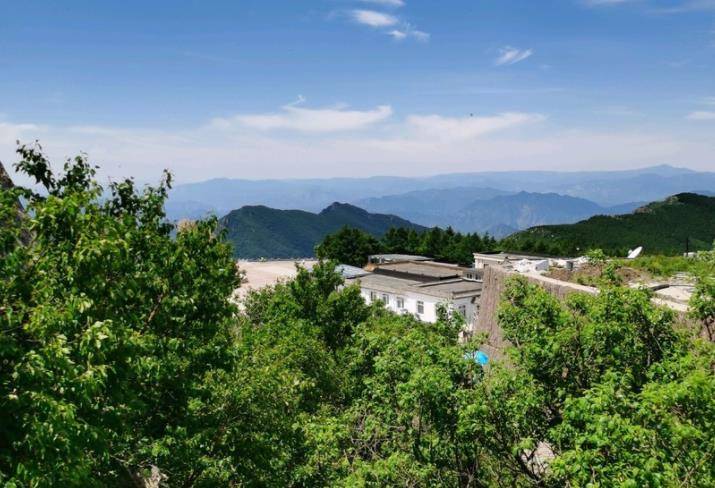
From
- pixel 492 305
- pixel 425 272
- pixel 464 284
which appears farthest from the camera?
pixel 425 272

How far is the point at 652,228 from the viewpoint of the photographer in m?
148

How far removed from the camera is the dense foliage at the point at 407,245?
88750 mm

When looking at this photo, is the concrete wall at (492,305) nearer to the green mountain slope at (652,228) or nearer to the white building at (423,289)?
the white building at (423,289)

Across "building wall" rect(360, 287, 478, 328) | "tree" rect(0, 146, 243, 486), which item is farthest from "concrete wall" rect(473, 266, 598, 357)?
"building wall" rect(360, 287, 478, 328)

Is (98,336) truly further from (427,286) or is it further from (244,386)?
(427,286)

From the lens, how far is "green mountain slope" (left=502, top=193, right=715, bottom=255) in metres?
128

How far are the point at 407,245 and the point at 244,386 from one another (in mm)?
86401

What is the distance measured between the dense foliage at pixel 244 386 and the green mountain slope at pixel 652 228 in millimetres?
109684

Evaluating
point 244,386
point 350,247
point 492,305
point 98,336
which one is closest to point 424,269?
point 350,247

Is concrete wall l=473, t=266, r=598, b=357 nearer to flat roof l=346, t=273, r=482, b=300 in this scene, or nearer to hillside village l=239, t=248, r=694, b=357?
hillside village l=239, t=248, r=694, b=357

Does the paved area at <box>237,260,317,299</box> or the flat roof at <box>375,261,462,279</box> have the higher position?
the flat roof at <box>375,261,462,279</box>

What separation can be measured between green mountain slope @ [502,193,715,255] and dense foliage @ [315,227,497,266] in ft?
91.4

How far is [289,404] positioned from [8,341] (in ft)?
27.6

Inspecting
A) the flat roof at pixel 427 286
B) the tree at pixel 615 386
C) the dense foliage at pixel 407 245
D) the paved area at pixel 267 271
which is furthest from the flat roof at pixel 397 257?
the tree at pixel 615 386
